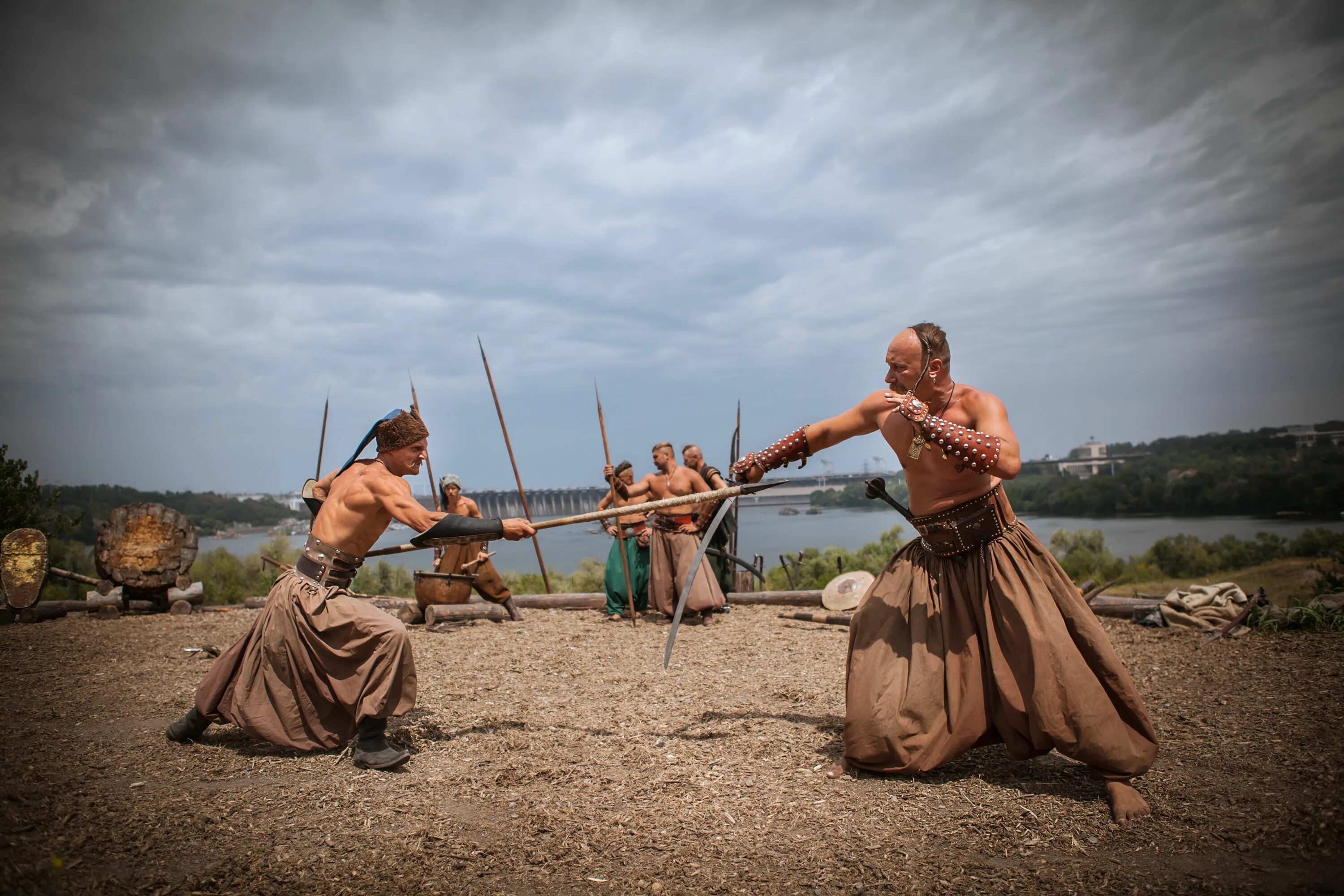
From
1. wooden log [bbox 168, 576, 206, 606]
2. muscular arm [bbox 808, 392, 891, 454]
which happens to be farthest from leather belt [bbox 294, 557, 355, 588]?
wooden log [bbox 168, 576, 206, 606]

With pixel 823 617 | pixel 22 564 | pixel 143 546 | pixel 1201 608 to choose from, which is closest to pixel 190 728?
pixel 823 617

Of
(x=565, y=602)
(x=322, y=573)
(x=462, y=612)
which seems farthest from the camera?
(x=565, y=602)

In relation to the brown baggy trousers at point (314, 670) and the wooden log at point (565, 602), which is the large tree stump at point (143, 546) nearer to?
the wooden log at point (565, 602)

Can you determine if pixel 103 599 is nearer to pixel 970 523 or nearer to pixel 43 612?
pixel 43 612

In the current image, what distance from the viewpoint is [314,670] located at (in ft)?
11.4

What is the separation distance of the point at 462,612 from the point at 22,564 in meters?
4.44

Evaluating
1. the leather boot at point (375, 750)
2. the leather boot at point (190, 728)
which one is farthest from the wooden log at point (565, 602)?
the leather boot at point (375, 750)

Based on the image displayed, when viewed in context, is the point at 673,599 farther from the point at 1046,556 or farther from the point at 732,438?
the point at 1046,556

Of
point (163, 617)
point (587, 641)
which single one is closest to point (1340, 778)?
point (587, 641)

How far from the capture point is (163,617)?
27.5 ft

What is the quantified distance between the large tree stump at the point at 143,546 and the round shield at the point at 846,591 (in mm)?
7368

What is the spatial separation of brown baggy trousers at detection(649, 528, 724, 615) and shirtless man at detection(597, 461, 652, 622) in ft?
1.00

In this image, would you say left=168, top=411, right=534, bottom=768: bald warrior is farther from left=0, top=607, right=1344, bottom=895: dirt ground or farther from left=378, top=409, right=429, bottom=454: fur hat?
left=0, top=607, right=1344, bottom=895: dirt ground

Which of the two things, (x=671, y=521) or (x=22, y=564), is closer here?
(x=22, y=564)
